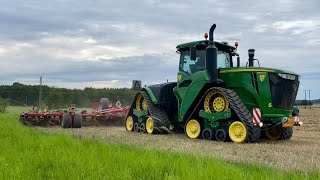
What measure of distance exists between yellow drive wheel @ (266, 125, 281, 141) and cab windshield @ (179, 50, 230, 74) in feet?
7.43

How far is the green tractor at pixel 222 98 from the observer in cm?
1074

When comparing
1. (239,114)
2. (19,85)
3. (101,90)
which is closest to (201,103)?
(239,114)

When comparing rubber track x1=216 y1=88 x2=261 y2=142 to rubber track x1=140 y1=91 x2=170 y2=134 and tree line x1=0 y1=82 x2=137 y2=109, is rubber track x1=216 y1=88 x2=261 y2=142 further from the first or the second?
tree line x1=0 y1=82 x2=137 y2=109

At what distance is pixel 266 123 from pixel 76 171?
6810 mm

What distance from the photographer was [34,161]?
6.14m

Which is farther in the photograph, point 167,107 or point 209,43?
point 167,107

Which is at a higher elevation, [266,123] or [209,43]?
[209,43]

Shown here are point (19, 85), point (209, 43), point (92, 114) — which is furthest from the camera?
point (19, 85)

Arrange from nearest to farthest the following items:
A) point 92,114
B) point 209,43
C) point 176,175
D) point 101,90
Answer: point 176,175, point 209,43, point 92,114, point 101,90

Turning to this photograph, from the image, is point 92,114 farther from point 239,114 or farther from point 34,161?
point 34,161

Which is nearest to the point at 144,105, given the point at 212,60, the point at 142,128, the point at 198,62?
the point at 142,128

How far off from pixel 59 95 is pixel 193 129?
40545 mm

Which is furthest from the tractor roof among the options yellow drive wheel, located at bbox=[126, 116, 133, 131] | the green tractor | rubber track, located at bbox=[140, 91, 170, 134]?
yellow drive wheel, located at bbox=[126, 116, 133, 131]

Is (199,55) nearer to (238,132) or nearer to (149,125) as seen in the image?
(238,132)
